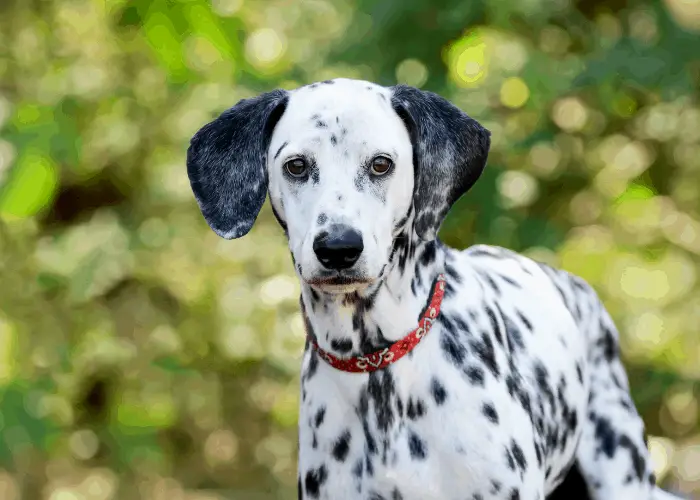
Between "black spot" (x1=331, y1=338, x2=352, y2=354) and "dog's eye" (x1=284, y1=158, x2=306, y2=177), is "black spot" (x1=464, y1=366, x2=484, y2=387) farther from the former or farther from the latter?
"dog's eye" (x1=284, y1=158, x2=306, y2=177)

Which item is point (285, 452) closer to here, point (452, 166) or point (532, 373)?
point (532, 373)

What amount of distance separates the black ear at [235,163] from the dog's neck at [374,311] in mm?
288

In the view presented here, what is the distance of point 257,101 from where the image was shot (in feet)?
9.88

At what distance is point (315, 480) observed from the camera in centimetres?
294

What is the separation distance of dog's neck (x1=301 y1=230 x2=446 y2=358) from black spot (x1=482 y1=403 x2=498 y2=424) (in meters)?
0.30

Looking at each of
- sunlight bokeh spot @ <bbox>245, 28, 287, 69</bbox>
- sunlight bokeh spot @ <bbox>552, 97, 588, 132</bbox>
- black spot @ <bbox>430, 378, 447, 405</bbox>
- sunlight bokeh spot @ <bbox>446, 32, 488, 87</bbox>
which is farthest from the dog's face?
sunlight bokeh spot @ <bbox>552, 97, 588, 132</bbox>

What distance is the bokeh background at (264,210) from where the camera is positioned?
5.48 m

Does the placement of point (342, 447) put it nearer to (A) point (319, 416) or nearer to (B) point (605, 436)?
(A) point (319, 416)

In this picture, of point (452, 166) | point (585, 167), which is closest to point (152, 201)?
point (585, 167)

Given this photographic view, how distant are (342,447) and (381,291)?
449 mm

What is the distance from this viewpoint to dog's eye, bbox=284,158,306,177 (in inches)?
109

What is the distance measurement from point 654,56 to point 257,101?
124 inches

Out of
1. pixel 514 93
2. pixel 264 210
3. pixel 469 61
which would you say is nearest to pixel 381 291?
pixel 469 61

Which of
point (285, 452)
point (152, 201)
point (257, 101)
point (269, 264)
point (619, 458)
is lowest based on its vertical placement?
point (285, 452)
